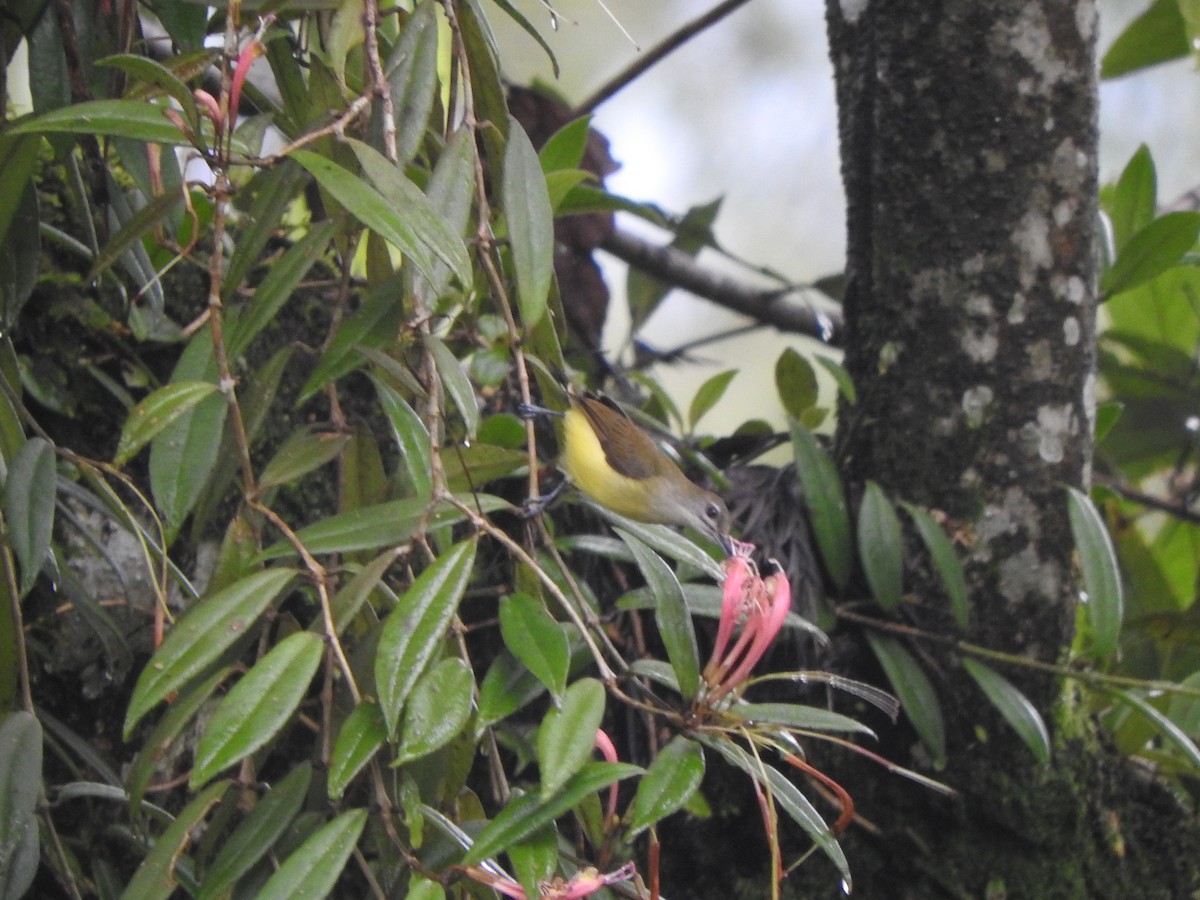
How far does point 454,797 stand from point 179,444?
0.31 metres

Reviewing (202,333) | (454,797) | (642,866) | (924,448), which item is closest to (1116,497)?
(924,448)

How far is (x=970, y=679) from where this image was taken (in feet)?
4.52

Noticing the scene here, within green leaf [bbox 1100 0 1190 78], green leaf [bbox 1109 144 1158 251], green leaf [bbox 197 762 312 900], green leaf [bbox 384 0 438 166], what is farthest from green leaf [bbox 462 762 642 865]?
green leaf [bbox 1100 0 1190 78]

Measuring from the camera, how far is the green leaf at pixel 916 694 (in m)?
1.32

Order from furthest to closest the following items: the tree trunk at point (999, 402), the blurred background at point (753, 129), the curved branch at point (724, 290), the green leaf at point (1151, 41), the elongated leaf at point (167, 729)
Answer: the blurred background at point (753, 129) < the curved branch at point (724, 290) < the green leaf at point (1151, 41) < the tree trunk at point (999, 402) < the elongated leaf at point (167, 729)

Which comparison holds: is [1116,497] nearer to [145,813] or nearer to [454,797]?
[454,797]

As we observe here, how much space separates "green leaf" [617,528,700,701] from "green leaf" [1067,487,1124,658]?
0.69m

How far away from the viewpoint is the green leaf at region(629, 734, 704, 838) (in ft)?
2.17

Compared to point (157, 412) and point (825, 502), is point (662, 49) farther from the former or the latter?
point (157, 412)

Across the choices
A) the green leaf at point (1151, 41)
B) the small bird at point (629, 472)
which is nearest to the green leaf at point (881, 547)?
the small bird at point (629, 472)

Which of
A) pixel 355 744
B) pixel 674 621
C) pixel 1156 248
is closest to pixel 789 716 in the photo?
pixel 674 621

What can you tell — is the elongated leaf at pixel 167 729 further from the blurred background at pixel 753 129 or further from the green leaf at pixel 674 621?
the blurred background at pixel 753 129

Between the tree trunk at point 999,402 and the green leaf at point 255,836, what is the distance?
2.70 feet

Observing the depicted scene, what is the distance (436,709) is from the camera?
2.17ft
